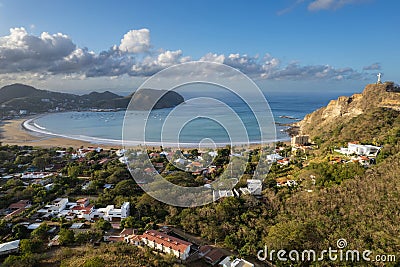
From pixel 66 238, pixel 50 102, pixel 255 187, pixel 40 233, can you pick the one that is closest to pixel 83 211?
pixel 40 233

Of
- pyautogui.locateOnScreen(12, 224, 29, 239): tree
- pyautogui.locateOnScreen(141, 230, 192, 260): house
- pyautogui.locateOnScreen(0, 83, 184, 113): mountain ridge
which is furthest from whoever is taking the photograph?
pyautogui.locateOnScreen(0, 83, 184, 113): mountain ridge

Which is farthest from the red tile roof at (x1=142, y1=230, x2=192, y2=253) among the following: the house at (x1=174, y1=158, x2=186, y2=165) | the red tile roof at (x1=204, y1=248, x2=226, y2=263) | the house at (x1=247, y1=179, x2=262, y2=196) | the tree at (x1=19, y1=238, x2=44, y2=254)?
the house at (x1=174, y1=158, x2=186, y2=165)

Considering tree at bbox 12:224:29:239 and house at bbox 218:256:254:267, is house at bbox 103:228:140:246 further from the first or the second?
tree at bbox 12:224:29:239

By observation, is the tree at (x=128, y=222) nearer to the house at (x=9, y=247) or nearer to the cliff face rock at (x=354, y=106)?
the house at (x=9, y=247)

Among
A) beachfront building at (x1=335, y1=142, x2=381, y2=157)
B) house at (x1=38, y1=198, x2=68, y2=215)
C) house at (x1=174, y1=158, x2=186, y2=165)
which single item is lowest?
house at (x1=38, y1=198, x2=68, y2=215)

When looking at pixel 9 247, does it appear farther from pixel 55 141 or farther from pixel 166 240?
pixel 55 141

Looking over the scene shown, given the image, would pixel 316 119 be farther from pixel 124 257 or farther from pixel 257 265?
pixel 124 257
